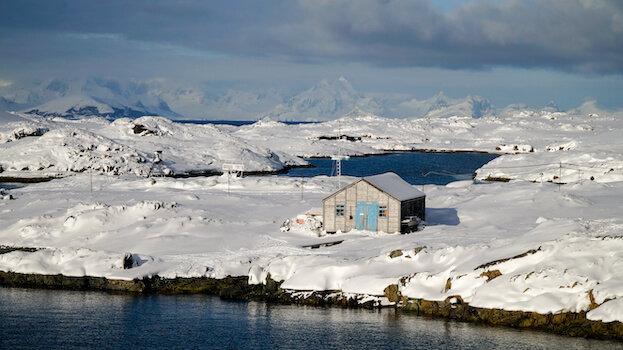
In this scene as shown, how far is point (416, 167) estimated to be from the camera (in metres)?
134

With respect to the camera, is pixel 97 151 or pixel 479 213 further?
pixel 97 151

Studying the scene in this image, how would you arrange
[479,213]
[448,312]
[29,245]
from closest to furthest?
[448,312] → [29,245] → [479,213]

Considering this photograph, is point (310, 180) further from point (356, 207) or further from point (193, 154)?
point (193, 154)

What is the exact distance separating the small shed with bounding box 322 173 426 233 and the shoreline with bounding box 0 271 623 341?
39.8 feet

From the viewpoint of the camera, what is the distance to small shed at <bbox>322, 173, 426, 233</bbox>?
50688 mm

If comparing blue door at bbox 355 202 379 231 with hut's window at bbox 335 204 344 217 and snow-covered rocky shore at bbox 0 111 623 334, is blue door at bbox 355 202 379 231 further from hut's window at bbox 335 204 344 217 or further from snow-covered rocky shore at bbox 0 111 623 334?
hut's window at bbox 335 204 344 217

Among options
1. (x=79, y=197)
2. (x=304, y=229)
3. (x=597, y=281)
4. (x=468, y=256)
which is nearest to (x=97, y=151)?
(x=79, y=197)

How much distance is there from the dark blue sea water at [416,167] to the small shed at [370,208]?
44007mm

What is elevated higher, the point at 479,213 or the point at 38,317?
the point at 479,213

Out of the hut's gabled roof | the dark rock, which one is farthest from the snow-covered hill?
the dark rock

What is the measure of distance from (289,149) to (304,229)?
402 feet

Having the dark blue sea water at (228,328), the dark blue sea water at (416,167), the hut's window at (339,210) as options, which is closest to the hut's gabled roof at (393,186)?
the hut's window at (339,210)

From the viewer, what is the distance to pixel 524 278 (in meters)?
34.6

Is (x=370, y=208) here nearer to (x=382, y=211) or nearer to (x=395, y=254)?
(x=382, y=211)
